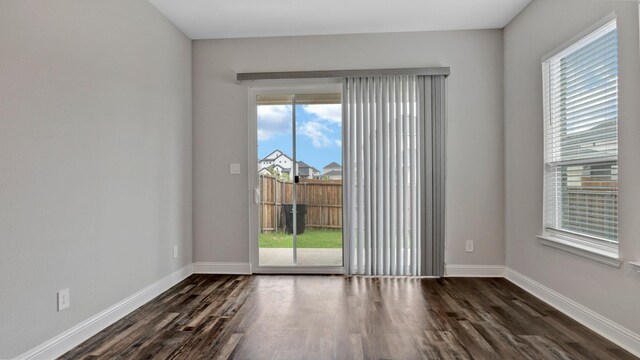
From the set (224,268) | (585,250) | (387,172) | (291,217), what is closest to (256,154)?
(291,217)

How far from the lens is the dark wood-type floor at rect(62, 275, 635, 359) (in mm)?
2205

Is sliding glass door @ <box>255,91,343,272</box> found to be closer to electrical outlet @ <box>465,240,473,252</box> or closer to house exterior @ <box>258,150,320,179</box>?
house exterior @ <box>258,150,320,179</box>

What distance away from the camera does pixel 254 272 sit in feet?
13.4

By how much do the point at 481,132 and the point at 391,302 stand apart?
6.89 ft

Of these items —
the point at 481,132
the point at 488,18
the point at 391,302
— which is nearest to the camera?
the point at 391,302

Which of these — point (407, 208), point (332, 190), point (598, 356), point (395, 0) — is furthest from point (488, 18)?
point (598, 356)

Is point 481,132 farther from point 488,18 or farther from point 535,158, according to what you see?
point 488,18

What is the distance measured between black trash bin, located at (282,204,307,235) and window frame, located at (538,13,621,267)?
7.62ft

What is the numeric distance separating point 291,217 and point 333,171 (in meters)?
0.71

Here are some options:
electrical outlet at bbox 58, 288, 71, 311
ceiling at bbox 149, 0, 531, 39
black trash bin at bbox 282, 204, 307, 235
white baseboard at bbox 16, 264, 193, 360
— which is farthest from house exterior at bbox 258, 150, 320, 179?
electrical outlet at bbox 58, 288, 71, 311

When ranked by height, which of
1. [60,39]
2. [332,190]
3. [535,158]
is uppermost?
[60,39]

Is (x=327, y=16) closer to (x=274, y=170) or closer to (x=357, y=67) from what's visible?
(x=357, y=67)

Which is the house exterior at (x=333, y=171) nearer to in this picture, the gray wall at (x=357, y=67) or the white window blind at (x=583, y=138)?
the gray wall at (x=357, y=67)

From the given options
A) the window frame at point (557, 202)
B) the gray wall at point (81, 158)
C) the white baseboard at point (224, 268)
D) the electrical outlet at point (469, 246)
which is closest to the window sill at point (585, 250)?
the window frame at point (557, 202)
